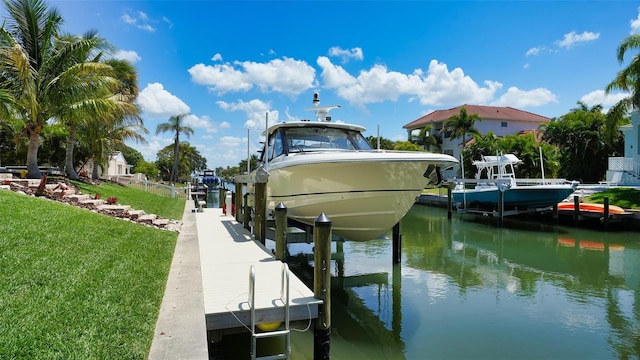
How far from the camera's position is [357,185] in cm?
770

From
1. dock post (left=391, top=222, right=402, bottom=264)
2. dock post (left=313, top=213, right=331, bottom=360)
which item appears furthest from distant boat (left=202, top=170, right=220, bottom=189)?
dock post (left=313, top=213, right=331, bottom=360)

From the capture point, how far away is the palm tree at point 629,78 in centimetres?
2370

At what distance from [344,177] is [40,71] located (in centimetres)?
1367

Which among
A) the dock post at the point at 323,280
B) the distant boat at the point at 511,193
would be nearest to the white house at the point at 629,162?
the distant boat at the point at 511,193

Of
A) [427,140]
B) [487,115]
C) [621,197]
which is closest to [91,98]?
[621,197]

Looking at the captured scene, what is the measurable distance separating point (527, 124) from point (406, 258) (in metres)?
48.4

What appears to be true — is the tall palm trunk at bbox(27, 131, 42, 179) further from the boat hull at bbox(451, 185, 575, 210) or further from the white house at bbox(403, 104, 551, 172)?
→ the white house at bbox(403, 104, 551, 172)

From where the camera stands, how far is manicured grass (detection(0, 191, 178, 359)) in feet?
11.6

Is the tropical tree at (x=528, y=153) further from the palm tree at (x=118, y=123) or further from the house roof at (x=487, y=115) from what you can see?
the palm tree at (x=118, y=123)

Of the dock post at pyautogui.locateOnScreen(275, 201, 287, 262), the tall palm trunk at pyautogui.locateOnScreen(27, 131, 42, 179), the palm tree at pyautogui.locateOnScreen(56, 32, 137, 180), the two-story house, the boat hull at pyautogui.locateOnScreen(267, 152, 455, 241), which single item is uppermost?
the two-story house

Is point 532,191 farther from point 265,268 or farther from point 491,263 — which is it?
point 265,268

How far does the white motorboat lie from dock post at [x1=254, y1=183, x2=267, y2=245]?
38cm

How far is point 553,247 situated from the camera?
15.1 metres

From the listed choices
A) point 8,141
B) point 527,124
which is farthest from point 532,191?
point 527,124
